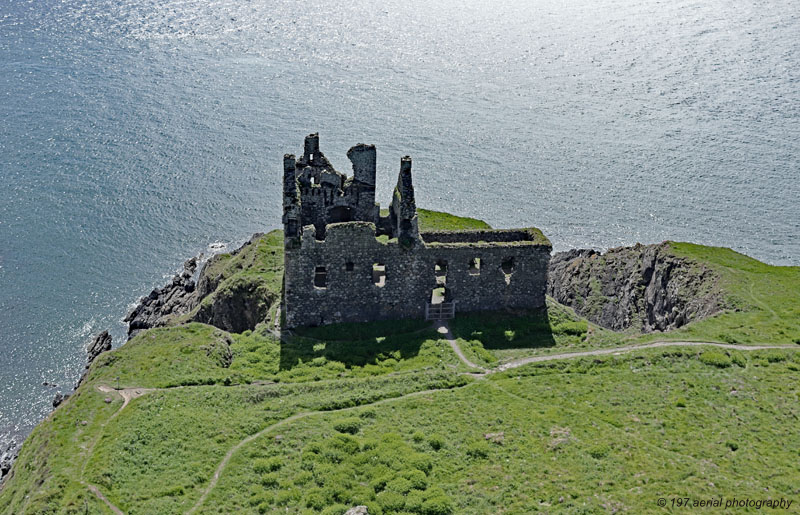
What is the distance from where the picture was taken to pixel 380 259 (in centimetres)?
5106

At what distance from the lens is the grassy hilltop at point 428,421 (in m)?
34.2

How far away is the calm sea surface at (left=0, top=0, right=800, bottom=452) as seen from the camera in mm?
84500

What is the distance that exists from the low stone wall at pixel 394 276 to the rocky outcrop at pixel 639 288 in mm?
12507

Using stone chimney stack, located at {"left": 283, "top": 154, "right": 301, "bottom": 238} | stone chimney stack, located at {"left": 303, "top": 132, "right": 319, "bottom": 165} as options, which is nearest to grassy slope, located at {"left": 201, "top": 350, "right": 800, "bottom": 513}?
stone chimney stack, located at {"left": 283, "top": 154, "right": 301, "bottom": 238}

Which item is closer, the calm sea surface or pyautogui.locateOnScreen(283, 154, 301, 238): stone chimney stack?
pyautogui.locateOnScreen(283, 154, 301, 238): stone chimney stack

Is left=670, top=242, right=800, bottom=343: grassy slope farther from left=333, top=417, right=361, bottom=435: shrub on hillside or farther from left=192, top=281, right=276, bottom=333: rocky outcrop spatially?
left=192, top=281, right=276, bottom=333: rocky outcrop

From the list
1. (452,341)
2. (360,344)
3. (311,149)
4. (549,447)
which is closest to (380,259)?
(360,344)

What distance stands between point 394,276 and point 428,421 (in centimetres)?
1390

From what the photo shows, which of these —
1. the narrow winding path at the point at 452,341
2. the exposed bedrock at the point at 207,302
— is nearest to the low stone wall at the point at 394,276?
the narrow winding path at the point at 452,341

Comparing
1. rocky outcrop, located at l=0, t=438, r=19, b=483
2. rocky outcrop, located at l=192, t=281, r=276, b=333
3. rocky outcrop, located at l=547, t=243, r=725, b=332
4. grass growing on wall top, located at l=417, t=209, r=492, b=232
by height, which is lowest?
rocky outcrop, located at l=0, t=438, r=19, b=483

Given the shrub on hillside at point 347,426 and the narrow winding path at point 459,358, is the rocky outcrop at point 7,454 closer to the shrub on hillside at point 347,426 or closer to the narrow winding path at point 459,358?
the narrow winding path at point 459,358

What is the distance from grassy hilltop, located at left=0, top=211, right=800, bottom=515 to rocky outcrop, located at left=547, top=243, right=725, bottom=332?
412 cm

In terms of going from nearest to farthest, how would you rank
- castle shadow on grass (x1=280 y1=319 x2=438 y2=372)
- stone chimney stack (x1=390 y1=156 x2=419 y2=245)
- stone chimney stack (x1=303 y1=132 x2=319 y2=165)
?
1. castle shadow on grass (x1=280 y1=319 x2=438 y2=372)
2. stone chimney stack (x1=390 y1=156 x2=419 y2=245)
3. stone chimney stack (x1=303 y1=132 x2=319 y2=165)

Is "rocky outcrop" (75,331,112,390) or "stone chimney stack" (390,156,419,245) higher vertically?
"stone chimney stack" (390,156,419,245)
